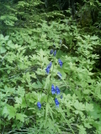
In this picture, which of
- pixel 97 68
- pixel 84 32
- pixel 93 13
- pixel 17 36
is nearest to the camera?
pixel 17 36

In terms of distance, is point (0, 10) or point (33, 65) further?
point (0, 10)

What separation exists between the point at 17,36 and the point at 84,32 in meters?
1.63

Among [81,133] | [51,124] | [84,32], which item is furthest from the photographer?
[84,32]

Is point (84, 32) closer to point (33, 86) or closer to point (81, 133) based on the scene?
point (33, 86)

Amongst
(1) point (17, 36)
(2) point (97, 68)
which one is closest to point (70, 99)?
(1) point (17, 36)

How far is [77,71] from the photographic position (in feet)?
7.11

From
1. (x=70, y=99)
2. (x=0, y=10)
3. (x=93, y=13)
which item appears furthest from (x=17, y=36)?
(x=93, y=13)

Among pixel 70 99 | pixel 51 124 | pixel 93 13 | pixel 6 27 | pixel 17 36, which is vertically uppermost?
pixel 93 13

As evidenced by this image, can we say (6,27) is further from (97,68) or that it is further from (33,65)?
(97,68)

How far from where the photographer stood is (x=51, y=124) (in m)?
1.41

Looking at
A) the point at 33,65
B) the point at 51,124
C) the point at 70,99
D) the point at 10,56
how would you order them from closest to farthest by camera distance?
the point at 51,124 < the point at 70,99 < the point at 10,56 < the point at 33,65

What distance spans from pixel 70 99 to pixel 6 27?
167 centimetres

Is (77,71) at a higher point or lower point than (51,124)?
higher

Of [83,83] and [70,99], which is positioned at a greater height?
[83,83]
